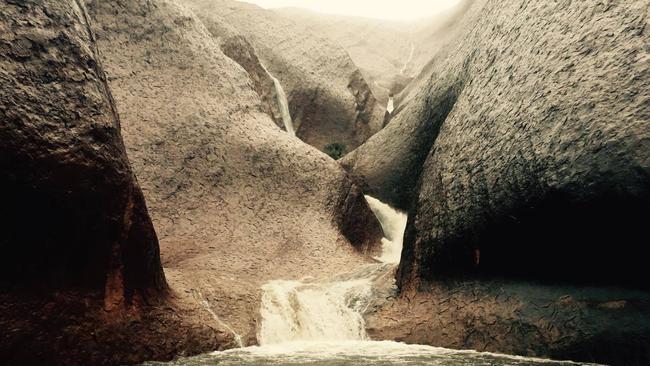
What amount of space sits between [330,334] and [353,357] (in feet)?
5.29

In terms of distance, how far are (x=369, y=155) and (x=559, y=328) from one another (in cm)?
1054

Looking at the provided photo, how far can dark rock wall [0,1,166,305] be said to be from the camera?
5324mm

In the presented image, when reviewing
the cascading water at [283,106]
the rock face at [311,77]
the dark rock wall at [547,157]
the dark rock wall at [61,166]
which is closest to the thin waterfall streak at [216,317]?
the dark rock wall at [61,166]

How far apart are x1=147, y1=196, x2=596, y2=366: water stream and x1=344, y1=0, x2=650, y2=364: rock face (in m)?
0.65

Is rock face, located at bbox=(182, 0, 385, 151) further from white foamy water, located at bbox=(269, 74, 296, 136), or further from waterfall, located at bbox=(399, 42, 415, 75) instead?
waterfall, located at bbox=(399, 42, 415, 75)

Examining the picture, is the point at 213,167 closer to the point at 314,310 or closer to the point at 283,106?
the point at 314,310

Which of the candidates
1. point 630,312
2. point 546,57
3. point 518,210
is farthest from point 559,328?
point 546,57

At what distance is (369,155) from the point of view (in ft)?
54.4

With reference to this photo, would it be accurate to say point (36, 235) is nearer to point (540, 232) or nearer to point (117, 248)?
point (117, 248)

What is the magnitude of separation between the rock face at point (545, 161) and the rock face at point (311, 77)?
13030 millimetres

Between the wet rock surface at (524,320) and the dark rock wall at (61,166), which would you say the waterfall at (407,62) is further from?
the dark rock wall at (61,166)

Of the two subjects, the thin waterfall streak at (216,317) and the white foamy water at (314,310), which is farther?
the white foamy water at (314,310)

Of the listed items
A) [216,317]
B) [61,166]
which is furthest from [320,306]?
[61,166]

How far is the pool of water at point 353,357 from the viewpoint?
21.0ft
